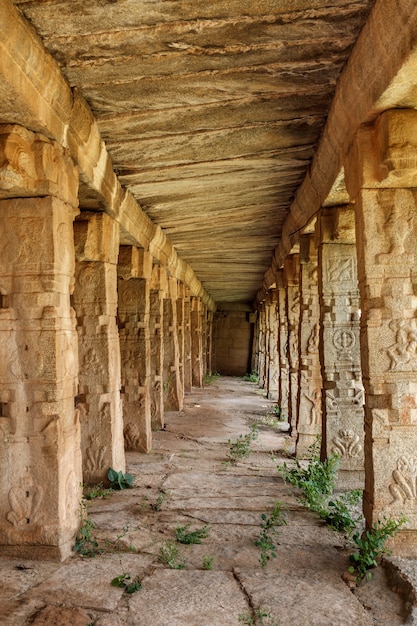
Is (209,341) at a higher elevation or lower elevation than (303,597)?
higher

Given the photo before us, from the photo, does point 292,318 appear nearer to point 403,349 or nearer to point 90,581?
point 403,349

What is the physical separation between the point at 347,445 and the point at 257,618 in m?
3.04

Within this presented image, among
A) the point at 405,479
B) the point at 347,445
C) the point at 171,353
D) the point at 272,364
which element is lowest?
the point at 347,445

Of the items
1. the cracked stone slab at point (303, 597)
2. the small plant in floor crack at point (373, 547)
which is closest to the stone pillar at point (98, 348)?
the cracked stone slab at point (303, 597)

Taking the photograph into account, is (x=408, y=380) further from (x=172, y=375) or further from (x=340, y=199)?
(x=172, y=375)

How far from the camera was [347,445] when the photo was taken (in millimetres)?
5922

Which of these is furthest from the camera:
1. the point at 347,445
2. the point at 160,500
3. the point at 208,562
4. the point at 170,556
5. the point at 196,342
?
the point at 196,342

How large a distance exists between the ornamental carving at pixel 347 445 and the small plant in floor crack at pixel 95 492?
101 inches

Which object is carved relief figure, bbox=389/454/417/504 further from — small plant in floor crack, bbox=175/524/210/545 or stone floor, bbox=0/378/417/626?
small plant in floor crack, bbox=175/524/210/545

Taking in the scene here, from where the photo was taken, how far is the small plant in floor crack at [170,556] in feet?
13.1

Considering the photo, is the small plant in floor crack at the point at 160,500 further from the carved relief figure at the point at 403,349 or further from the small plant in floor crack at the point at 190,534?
the carved relief figure at the point at 403,349

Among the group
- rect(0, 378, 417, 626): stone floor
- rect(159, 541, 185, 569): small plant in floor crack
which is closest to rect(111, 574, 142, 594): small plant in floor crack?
rect(0, 378, 417, 626): stone floor

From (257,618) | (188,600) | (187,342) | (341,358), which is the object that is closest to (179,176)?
(341,358)

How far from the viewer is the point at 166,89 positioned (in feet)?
13.4
